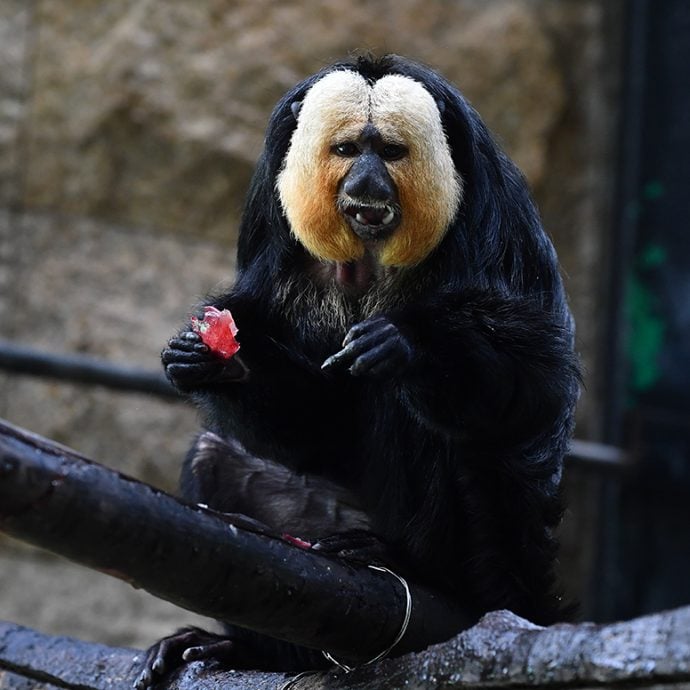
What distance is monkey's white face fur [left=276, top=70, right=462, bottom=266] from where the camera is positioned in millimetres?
3467

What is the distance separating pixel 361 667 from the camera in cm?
293

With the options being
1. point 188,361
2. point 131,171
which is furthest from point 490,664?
point 131,171

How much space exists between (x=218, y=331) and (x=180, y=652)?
95cm

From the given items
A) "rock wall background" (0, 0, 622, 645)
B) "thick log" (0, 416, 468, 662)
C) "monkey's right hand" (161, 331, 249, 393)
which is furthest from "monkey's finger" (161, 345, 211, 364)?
"rock wall background" (0, 0, 622, 645)

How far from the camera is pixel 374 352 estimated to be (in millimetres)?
2918

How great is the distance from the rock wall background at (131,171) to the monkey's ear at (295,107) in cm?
279

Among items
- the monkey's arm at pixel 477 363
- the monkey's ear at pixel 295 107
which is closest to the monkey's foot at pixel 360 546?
the monkey's arm at pixel 477 363

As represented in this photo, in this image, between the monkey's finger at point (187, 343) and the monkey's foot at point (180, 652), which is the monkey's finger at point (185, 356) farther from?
the monkey's foot at point (180, 652)

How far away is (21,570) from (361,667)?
370 centimetres

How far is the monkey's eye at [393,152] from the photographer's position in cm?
347

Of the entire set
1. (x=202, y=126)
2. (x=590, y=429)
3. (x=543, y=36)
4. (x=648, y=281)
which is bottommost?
(x=590, y=429)

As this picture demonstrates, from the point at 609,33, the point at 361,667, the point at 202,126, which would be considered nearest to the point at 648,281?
the point at 609,33

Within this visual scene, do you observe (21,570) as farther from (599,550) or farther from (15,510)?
(15,510)

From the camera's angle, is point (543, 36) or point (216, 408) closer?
point (216, 408)
